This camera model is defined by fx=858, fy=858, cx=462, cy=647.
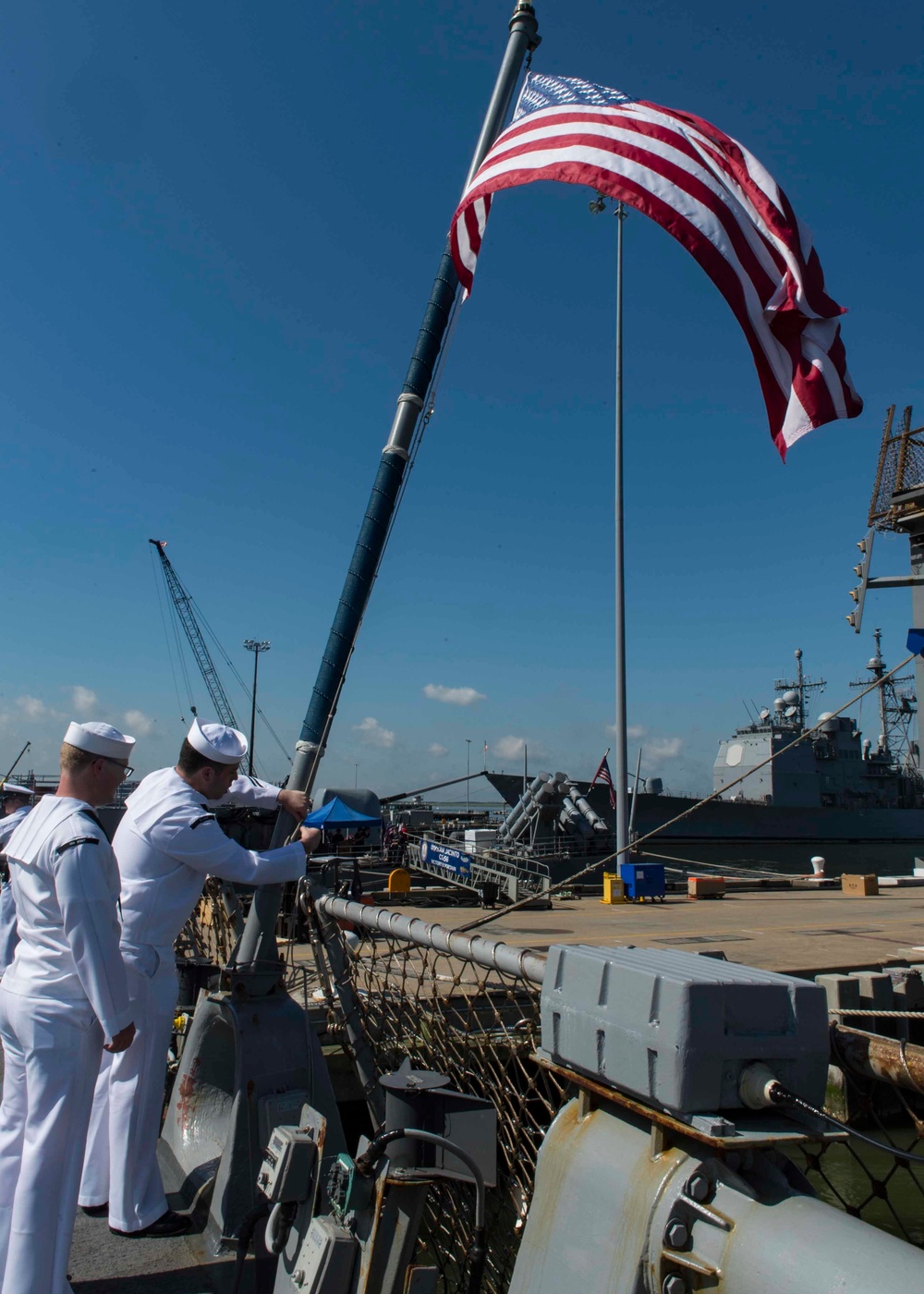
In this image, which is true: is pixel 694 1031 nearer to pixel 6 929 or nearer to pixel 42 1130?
pixel 42 1130

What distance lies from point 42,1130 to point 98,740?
1.18 metres

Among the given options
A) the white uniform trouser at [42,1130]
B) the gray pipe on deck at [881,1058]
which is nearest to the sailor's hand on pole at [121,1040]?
the white uniform trouser at [42,1130]

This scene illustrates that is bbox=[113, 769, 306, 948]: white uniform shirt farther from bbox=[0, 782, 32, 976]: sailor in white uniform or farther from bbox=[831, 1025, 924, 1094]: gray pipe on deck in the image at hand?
bbox=[831, 1025, 924, 1094]: gray pipe on deck

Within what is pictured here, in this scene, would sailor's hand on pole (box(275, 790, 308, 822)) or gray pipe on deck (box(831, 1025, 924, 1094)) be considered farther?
sailor's hand on pole (box(275, 790, 308, 822))

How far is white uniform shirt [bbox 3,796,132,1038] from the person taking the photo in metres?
2.60

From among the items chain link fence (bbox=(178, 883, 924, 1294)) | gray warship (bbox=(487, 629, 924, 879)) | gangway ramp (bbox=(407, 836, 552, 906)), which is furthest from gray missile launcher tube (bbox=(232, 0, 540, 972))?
gray warship (bbox=(487, 629, 924, 879))

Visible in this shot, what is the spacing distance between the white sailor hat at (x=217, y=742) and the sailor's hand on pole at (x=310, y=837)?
0.38 meters

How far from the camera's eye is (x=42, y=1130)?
2539 millimetres

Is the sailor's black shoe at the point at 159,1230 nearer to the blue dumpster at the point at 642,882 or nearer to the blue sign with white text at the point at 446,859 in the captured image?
the blue dumpster at the point at 642,882

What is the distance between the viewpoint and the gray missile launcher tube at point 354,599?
3.41m

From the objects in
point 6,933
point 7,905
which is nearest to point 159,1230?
point 6,933

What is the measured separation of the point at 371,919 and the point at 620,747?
13.7m

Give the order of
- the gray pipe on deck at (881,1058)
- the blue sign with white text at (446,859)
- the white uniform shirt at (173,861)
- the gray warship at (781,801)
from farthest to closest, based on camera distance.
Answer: the gray warship at (781,801), the blue sign with white text at (446,859), the white uniform shirt at (173,861), the gray pipe on deck at (881,1058)

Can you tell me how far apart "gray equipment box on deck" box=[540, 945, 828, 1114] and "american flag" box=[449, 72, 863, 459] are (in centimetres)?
482
